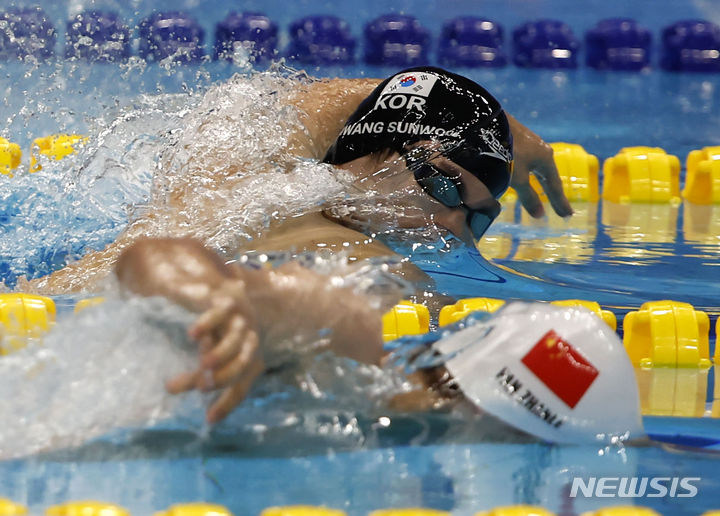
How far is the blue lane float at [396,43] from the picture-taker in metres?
5.01

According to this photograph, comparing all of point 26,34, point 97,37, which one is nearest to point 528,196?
point 97,37

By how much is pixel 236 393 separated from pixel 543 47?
169 inches

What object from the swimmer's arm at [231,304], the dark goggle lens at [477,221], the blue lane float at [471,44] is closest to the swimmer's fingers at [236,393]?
the swimmer's arm at [231,304]

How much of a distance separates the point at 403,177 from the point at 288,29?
10.8ft

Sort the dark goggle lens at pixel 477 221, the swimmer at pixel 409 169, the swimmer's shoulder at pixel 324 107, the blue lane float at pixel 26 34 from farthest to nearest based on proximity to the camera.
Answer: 1. the blue lane float at pixel 26 34
2. the swimmer's shoulder at pixel 324 107
3. the dark goggle lens at pixel 477 221
4. the swimmer at pixel 409 169

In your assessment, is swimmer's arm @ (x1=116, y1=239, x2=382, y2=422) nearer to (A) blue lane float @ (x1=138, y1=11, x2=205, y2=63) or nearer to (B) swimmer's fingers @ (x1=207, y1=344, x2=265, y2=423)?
(B) swimmer's fingers @ (x1=207, y1=344, x2=265, y2=423)

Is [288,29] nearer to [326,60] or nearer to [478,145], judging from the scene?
[326,60]

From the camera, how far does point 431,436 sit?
1387 mm

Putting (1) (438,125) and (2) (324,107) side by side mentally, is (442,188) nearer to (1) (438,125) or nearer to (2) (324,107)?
(1) (438,125)

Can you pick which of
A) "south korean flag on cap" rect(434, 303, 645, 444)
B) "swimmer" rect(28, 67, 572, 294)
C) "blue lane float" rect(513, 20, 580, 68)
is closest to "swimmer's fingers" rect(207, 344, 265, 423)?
"south korean flag on cap" rect(434, 303, 645, 444)

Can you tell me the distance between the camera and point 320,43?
5.01m

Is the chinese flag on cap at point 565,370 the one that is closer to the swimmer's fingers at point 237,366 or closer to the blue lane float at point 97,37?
the swimmer's fingers at point 237,366

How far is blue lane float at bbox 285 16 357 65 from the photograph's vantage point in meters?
4.98

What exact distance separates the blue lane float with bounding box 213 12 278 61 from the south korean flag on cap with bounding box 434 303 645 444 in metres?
3.83
